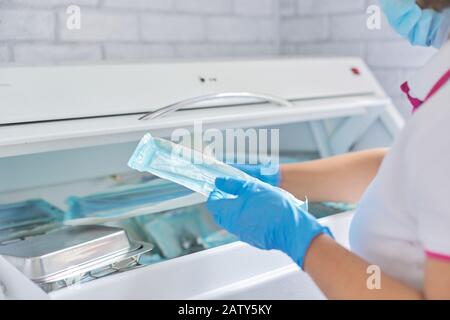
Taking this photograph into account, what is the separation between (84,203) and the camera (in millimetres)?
1357

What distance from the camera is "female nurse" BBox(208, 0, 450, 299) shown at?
0.76 meters

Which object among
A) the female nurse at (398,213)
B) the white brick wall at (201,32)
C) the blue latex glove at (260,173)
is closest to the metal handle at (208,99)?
the blue latex glove at (260,173)

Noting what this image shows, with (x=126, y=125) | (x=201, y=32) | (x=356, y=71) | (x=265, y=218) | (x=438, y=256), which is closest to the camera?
(x=438, y=256)

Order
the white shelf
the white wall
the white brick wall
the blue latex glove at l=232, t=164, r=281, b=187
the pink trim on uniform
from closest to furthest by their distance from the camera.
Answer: the pink trim on uniform < the white shelf < the blue latex glove at l=232, t=164, r=281, b=187 < the white brick wall < the white wall

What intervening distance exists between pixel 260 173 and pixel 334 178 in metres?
0.20

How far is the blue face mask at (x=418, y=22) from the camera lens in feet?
3.03

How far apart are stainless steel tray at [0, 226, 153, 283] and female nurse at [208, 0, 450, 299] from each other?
20cm

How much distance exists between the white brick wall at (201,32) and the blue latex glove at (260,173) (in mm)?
867

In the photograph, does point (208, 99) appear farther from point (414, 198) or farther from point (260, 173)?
point (414, 198)

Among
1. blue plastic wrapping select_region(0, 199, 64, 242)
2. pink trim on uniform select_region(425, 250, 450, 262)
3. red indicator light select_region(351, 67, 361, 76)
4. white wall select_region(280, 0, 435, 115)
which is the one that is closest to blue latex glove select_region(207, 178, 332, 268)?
pink trim on uniform select_region(425, 250, 450, 262)

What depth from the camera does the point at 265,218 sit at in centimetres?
89

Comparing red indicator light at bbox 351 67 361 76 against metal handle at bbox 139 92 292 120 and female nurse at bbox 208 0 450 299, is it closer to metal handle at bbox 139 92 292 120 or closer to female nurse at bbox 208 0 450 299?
metal handle at bbox 139 92 292 120

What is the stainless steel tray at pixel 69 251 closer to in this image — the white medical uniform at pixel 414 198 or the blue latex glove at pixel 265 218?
the blue latex glove at pixel 265 218

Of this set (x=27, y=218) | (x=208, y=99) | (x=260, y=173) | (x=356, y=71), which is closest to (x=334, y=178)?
(x=260, y=173)
